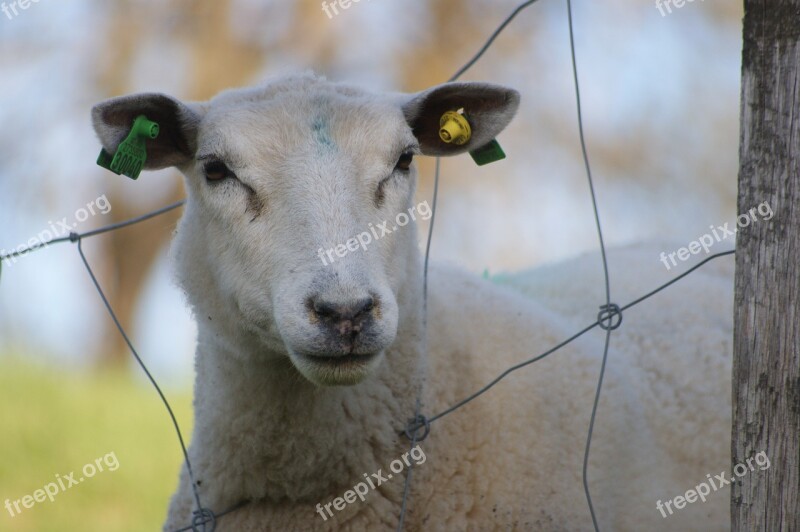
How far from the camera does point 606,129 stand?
39.5 feet

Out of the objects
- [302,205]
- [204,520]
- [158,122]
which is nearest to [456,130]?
[302,205]

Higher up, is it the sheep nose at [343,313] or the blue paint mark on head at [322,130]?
the blue paint mark on head at [322,130]

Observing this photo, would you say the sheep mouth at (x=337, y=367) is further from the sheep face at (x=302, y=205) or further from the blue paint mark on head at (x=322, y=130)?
the blue paint mark on head at (x=322, y=130)

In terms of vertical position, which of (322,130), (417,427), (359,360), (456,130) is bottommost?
(417,427)

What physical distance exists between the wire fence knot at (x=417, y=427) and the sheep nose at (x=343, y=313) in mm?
→ 769

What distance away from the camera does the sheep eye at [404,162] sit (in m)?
2.99

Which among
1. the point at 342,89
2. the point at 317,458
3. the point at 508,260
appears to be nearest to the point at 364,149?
the point at 342,89

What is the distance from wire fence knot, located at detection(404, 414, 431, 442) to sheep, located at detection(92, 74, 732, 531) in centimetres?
3

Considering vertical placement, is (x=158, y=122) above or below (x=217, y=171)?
above

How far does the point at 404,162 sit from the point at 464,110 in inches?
16.1

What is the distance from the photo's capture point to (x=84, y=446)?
6461 mm

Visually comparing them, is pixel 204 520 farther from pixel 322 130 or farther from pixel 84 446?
pixel 84 446

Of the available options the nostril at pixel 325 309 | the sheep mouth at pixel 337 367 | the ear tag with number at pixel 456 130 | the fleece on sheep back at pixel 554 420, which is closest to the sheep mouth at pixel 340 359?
the sheep mouth at pixel 337 367

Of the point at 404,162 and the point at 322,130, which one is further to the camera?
the point at 404,162
